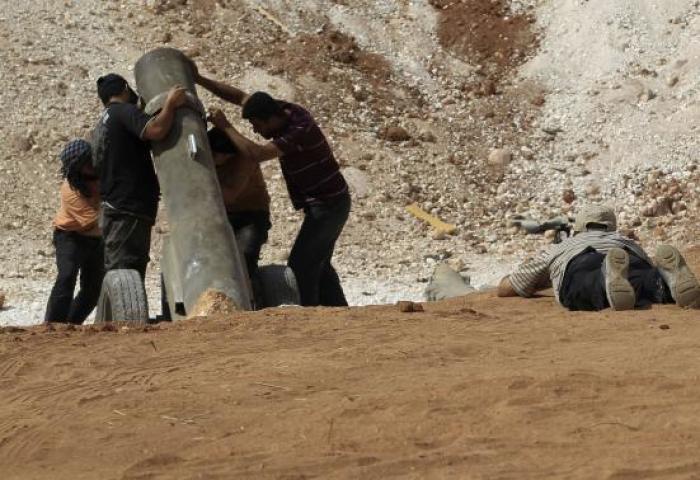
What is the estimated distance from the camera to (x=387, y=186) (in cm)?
Result: 1563

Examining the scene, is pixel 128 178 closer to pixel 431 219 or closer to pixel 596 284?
pixel 596 284

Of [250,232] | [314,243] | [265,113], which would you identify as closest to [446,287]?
[314,243]

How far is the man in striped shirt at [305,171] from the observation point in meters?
9.10

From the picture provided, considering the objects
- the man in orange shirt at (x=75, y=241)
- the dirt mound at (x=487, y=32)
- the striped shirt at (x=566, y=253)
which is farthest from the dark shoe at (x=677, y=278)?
the dirt mound at (x=487, y=32)

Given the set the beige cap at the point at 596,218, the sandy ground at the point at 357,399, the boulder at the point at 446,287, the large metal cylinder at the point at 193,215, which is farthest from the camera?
the boulder at the point at 446,287

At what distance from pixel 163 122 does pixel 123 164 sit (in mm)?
408

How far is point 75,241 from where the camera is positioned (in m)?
9.73

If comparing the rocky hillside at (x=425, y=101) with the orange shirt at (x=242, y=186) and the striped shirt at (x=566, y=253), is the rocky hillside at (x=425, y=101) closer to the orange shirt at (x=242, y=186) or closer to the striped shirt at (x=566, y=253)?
the orange shirt at (x=242, y=186)

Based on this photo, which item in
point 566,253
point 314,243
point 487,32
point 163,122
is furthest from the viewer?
point 487,32

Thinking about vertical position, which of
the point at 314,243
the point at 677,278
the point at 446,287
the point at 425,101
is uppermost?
the point at 425,101

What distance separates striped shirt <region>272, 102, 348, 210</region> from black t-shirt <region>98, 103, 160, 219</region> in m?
0.92

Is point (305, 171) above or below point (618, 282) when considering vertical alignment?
above

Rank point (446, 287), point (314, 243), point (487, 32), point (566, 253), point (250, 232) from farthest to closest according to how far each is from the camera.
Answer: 1. point (487, 32)
2. point (446, 287)
3. point (314, 243)
4. point (250, 232)
5. point (566, 253)

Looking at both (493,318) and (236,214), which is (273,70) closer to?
(236,214)
